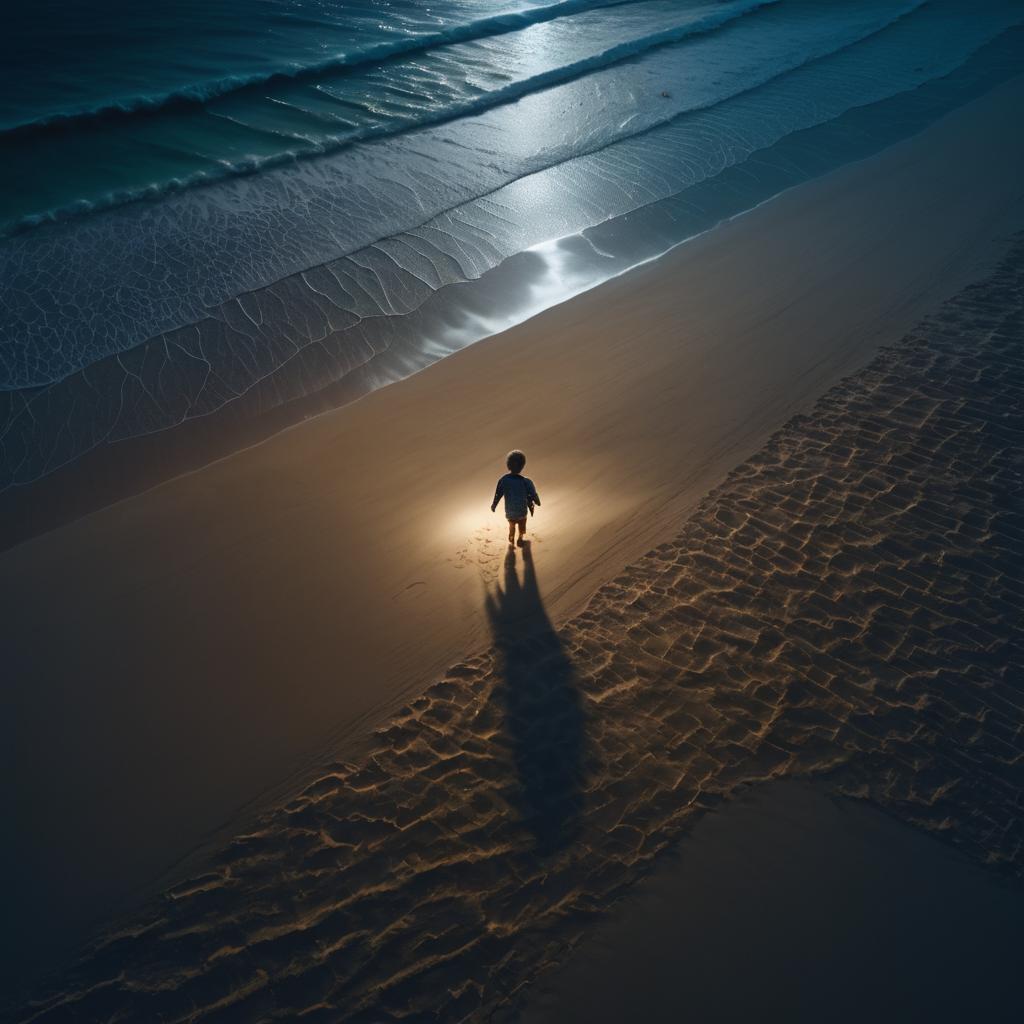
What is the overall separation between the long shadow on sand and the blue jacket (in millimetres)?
441

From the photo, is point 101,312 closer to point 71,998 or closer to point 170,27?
point 71,998

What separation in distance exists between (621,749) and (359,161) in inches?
489

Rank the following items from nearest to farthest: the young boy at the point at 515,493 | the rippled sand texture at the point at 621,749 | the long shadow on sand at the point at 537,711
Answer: the rippled sand texture at the point at 621,749
the long shadow on sand at the point at 537,711
the young boy at the point at 515,493

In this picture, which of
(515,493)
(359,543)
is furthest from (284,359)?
(515,493)

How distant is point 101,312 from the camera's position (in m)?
10.2

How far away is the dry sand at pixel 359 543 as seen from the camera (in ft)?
17.0

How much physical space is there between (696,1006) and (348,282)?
9.23 meters

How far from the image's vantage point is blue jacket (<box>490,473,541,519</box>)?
652cm

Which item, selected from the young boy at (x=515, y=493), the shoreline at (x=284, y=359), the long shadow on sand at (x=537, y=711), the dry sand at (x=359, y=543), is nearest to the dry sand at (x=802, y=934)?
the long shadow on sand at (x=537, y=711)

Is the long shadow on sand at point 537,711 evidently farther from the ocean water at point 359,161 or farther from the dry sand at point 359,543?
the ocean water at point 359,161

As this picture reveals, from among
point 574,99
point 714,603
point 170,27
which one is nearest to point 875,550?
point 714,603

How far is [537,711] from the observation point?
17.8 feet

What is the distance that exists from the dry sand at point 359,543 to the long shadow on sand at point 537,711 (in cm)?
17

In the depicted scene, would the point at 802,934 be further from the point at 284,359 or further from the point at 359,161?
the point at 359,161
